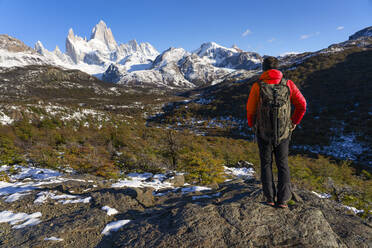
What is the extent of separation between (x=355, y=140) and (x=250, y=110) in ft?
84.7

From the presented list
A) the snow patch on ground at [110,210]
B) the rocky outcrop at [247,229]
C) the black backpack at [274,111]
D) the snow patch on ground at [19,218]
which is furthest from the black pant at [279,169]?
the snow patch on ground at [19,218]

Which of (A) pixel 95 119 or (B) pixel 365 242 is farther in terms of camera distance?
(A) pixel 95 119

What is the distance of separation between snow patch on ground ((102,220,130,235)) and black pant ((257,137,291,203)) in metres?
2.68

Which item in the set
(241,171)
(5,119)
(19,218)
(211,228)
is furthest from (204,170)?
(5,119)

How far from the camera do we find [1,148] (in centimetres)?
947

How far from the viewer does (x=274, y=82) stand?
114 inches

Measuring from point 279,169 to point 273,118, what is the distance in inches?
35.8

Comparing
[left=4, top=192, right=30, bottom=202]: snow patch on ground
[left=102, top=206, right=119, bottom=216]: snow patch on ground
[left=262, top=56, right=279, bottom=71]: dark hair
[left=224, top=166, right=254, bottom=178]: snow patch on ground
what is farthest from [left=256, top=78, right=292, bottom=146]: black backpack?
[left=224, top=166, right=254, bottom=178]: snow patch on ground

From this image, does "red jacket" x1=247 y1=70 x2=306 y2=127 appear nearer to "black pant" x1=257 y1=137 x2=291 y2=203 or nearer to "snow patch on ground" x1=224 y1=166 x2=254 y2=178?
"black pant" x1=257 y1=137 x2=291 y2=203

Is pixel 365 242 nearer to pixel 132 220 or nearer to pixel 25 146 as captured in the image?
pixel 132 220

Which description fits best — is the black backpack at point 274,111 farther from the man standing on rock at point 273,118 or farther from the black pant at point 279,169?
the black pant at point 279,169

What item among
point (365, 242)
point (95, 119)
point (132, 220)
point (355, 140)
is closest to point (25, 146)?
point (132, 220)

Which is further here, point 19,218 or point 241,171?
point 241,171

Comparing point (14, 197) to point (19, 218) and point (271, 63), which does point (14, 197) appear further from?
point (271, 63)
